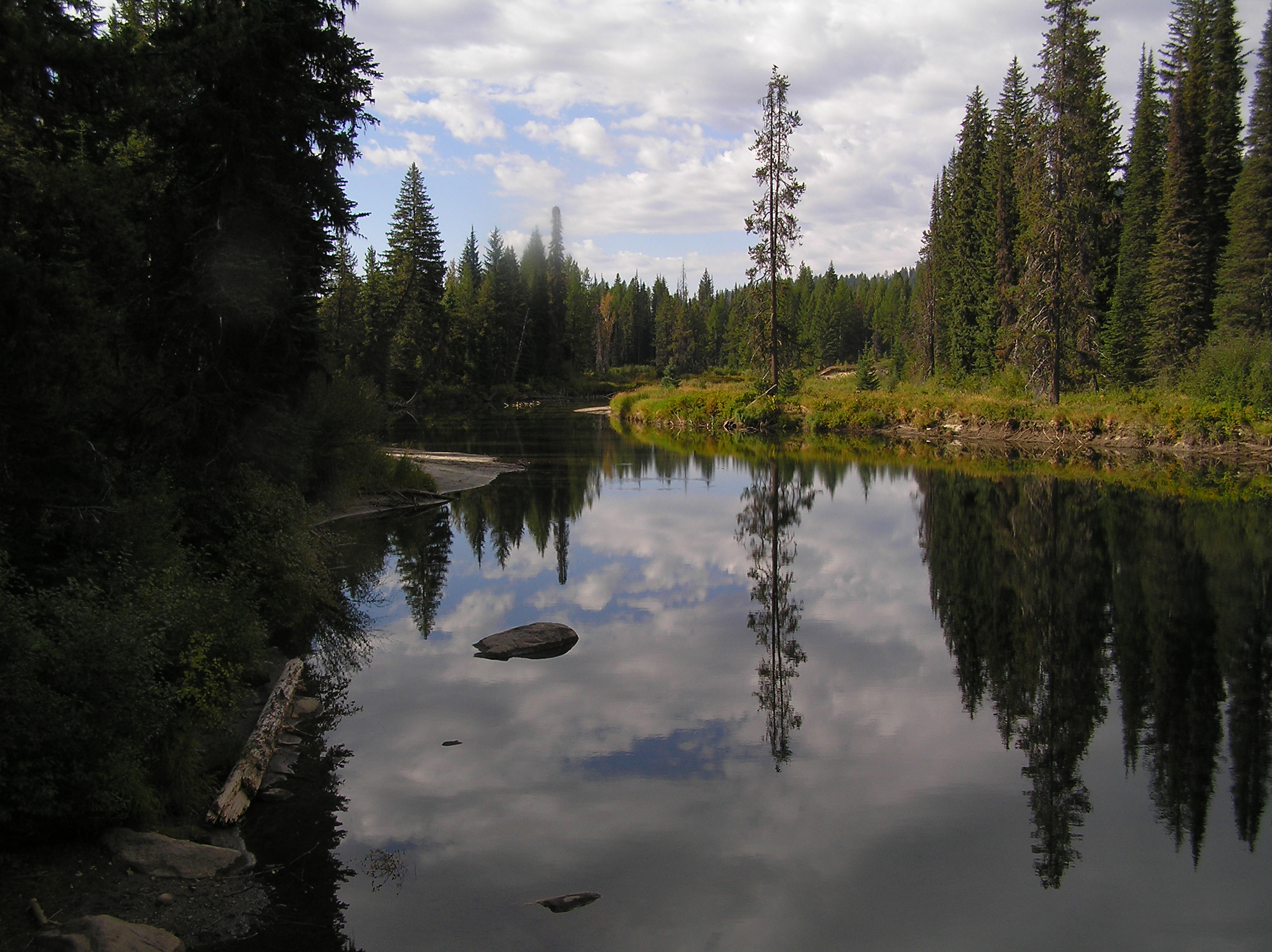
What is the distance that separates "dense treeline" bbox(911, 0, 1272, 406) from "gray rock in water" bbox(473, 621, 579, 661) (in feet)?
120

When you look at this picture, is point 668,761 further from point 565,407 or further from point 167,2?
point 565,407

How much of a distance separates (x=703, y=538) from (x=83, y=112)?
17485 mm

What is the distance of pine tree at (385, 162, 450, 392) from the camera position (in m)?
64.4

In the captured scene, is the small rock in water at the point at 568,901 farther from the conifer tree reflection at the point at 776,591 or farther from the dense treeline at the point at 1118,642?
the dense treeline at the point at 1118,642

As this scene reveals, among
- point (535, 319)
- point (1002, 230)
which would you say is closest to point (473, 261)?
point (535, 319)

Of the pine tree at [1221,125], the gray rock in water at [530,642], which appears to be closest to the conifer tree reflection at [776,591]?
the gray rock in water at [530,642]

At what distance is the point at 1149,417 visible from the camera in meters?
41.4

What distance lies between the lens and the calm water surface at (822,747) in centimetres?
→ 769

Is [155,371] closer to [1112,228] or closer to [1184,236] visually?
[1184,236]

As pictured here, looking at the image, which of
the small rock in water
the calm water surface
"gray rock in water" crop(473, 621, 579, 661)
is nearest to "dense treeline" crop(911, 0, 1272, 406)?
the calm water surface

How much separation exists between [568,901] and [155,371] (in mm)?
Answer: 10048

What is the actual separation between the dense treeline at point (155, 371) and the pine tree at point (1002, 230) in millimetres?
47521

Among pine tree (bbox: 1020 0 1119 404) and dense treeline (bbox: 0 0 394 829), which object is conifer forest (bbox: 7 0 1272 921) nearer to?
dense treeline (bbox: 0 0 394 829)

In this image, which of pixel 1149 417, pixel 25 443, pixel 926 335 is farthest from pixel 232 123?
pixel 926 335
